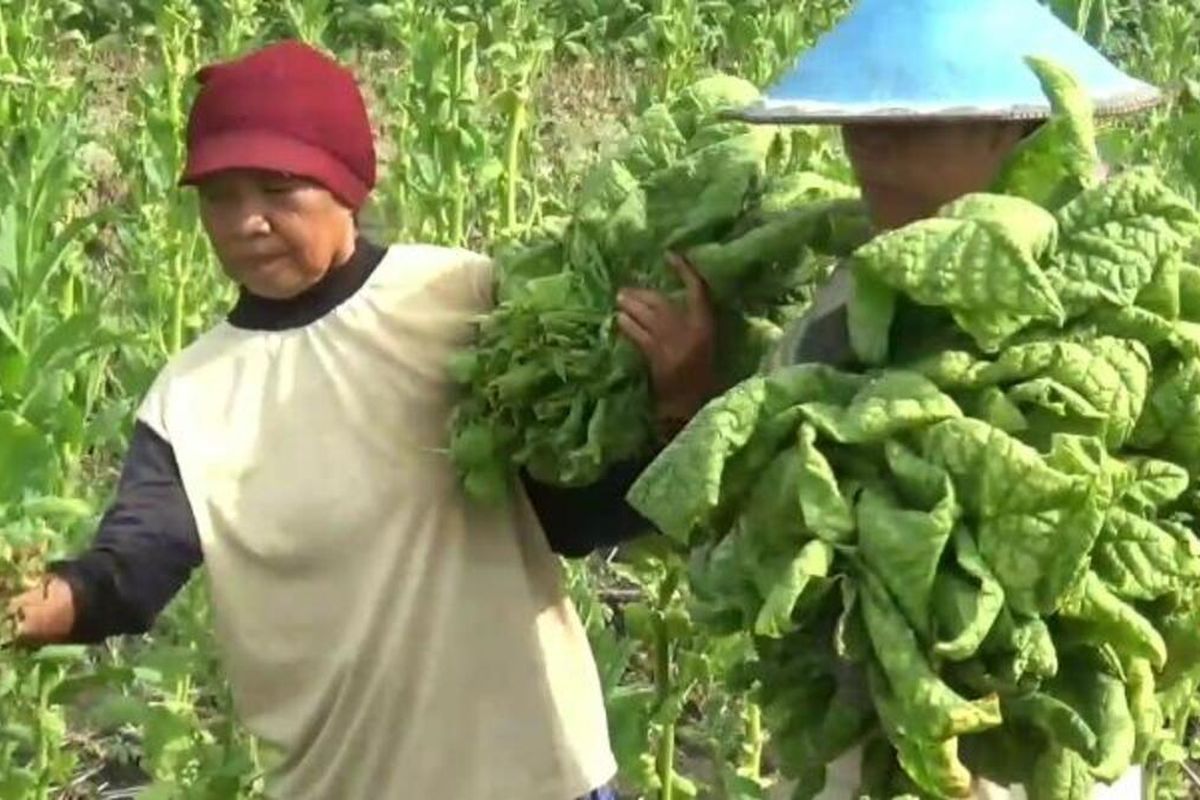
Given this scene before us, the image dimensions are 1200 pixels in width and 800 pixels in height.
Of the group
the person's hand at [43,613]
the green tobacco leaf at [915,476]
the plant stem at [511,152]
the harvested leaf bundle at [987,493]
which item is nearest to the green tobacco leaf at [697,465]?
the harvested leaf bundle at [987,493]

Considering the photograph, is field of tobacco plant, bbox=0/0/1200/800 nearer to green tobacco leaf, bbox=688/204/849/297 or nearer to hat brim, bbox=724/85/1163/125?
green tobacco leaf, bbox=688/204/849/297

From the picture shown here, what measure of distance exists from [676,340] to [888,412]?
0.48 meters

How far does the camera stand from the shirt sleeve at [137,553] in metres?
2.46

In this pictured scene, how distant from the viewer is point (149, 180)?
166 inches

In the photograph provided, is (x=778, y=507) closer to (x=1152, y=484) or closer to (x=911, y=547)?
(x=911, y=547)

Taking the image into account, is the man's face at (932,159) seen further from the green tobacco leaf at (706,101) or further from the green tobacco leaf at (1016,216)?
the green tobacco leaf at (706,101)

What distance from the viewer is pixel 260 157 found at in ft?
8.20

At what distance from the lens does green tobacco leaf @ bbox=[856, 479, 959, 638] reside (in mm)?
1849

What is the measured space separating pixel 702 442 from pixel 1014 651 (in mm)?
→ 283

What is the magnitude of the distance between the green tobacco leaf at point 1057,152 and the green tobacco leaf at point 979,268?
0.08 m

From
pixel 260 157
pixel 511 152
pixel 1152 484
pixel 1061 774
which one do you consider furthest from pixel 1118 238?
pixel 511 152

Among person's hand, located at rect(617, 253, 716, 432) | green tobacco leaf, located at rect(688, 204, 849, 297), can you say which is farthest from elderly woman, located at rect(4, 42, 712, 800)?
green tobacco leaf, located at rect(688, 204, 849, 297)

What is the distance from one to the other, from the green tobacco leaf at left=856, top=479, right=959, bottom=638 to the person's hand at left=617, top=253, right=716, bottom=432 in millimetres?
509

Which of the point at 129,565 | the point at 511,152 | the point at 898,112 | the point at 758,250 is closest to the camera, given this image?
the point at 898,112
